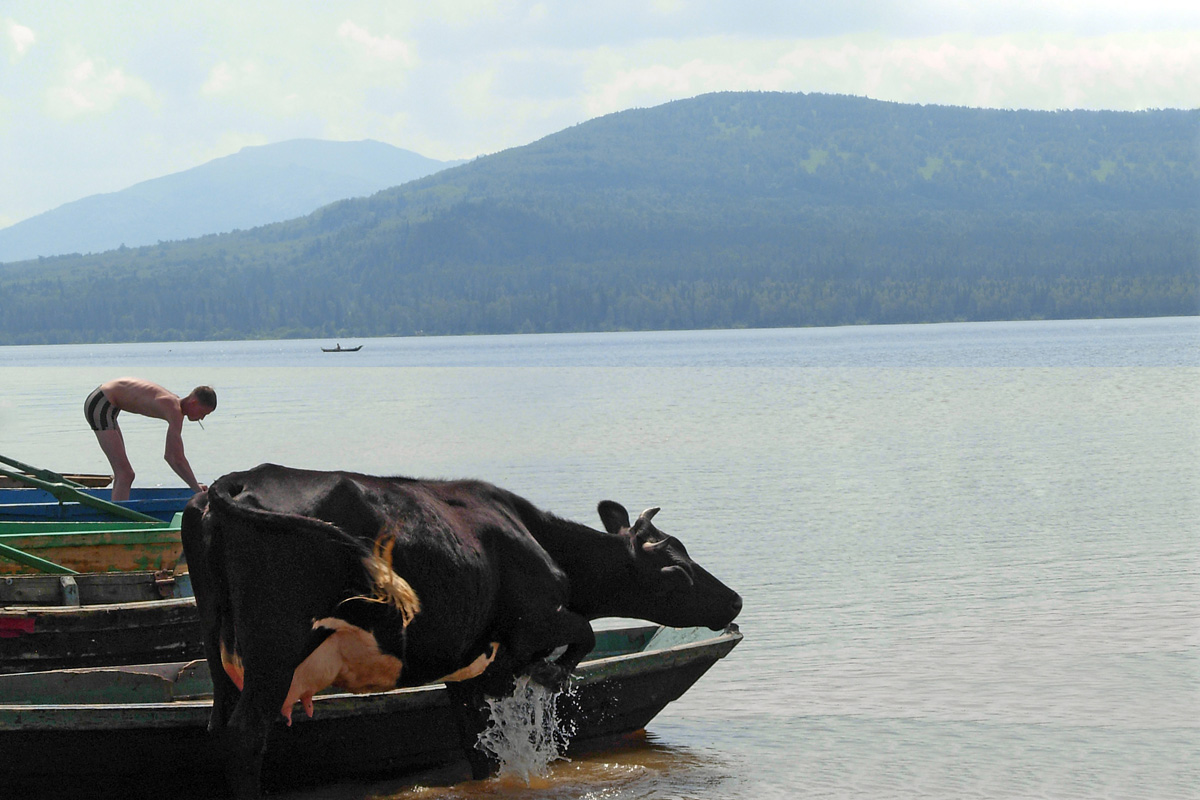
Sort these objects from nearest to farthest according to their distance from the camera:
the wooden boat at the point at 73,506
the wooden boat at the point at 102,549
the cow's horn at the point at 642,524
A: the cow's horn at the point at 642,524
the wooden boat at the point at 102,549
the wooden boat at the point at 73,506

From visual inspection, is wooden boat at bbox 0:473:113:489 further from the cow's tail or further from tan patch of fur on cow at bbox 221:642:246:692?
the cow's tail

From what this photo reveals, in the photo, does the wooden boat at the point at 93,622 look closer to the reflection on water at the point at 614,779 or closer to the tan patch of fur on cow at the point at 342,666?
the reflection on water at the point at 614,779

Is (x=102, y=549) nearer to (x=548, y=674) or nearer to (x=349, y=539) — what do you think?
(x=548, y=674)

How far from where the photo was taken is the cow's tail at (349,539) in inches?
299

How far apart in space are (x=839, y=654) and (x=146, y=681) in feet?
22.0

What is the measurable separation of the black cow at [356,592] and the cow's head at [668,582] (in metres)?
0.89

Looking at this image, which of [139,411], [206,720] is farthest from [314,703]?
[139,411]

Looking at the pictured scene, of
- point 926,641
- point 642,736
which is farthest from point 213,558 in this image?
point 926,641

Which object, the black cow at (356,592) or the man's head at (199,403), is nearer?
the black cow at (356,592)

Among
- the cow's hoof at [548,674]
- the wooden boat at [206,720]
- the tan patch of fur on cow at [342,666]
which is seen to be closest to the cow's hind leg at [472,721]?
the wooden boat at [206,720]

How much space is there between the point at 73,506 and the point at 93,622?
228 inches

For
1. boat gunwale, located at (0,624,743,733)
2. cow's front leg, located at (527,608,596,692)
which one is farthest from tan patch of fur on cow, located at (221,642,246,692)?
cow's front leg, located at (527,608,596,692)

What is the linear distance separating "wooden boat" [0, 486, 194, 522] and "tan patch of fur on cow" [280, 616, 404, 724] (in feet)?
25.8

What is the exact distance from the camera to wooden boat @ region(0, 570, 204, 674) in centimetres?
1020
